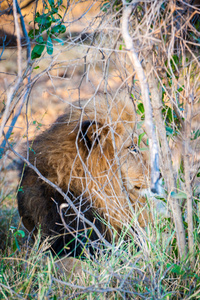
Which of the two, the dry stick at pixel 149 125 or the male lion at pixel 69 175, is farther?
the male lion at pixel 69 175

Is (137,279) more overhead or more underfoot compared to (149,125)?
more underfoot

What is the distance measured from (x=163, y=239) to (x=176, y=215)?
29 centimetres

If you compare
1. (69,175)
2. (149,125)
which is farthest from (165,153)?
(69,175)

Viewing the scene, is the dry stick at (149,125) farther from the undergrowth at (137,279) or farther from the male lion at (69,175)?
the male lion at (69,175)

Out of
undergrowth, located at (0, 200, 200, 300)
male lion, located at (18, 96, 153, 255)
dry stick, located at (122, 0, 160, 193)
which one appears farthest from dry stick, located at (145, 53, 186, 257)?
male lion, located at (18, 96, 153, 255)

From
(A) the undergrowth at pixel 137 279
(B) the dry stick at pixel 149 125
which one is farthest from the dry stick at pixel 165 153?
(B) the dry stick at pixel 149 125

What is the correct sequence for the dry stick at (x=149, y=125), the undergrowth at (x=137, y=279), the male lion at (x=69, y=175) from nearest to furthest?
the dry stick at (x=149, y=125) → the undergrowth at (x=137, y=279) → the male lion at (x=69, y=175)

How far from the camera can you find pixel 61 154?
9.56 feet

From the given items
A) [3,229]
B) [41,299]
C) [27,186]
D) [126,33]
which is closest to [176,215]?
[41,299]

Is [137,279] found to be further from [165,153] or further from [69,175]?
[69,175]

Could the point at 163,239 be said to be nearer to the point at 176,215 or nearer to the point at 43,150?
the point at 176,215

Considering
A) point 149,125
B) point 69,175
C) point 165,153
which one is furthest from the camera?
point 69,175

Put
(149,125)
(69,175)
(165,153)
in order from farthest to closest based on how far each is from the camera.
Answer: (69,175) < (165,153) < (149,125)


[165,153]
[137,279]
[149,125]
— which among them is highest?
[149,125]
